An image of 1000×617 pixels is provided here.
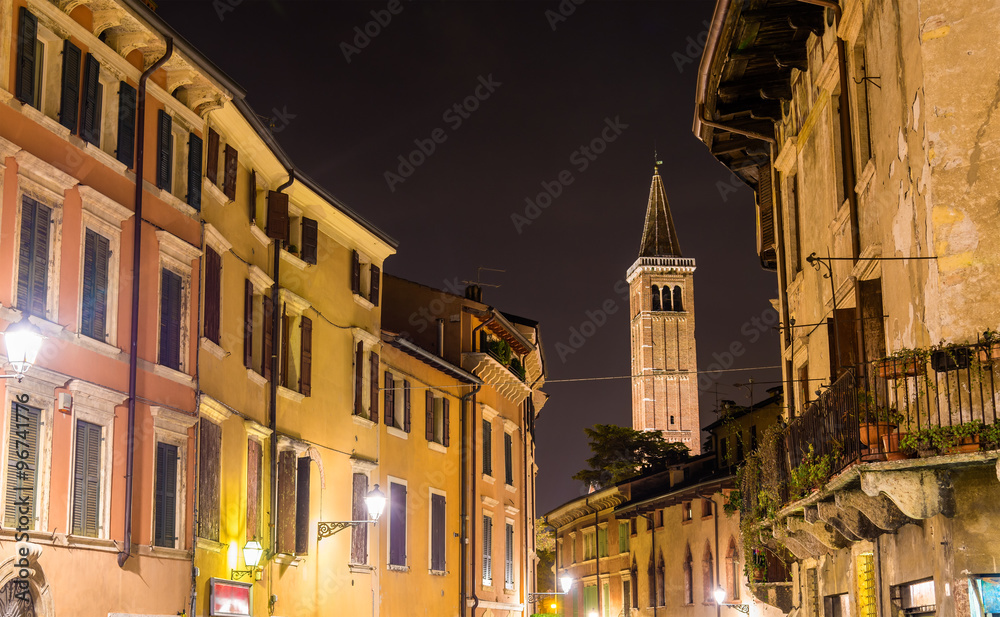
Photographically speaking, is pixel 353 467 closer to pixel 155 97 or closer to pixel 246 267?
pixel 246 267

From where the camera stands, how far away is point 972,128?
13188 mm

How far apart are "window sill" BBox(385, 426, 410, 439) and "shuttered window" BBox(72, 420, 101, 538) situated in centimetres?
1406

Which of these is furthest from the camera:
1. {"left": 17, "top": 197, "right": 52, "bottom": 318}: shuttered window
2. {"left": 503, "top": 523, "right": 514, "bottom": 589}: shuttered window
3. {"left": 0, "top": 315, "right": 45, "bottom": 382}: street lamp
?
{"left": 503, "top": 523, "right": 514, "bottom": 589}: shuttered window

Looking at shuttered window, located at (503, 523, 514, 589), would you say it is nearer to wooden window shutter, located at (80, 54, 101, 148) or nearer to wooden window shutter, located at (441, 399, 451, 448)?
wooden window shutter, located at (441, 399, 451, 448)

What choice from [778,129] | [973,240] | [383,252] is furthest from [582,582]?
[973,240]

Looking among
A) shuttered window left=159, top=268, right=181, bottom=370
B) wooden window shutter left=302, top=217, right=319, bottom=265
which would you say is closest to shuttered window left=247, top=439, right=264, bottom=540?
shuttered window left=159, top=268, right=181, bottom=370

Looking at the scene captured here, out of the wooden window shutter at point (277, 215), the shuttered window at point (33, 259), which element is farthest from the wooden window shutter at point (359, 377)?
the shuttered window at point (33, 259)

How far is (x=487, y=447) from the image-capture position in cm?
3828

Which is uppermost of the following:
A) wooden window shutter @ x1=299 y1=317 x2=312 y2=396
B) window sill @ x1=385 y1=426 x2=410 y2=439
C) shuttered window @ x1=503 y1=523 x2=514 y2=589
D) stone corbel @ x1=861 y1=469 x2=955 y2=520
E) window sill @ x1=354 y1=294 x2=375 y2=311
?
window sill @ x1=354 y1=294 x2=375 y2=311

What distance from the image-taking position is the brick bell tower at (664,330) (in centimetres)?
16525

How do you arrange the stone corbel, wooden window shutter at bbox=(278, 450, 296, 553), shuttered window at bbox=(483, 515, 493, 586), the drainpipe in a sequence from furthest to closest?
shuttered window at bbox=(483, 515, 493, 586) → wooden window shutter at bbox=(278, 450, 296, 553) → the drainpipe → the stone corbel

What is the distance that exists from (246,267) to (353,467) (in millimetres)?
7041

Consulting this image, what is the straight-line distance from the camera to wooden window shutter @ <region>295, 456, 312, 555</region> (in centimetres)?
2439

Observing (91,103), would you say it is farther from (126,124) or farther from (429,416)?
(429,416)
